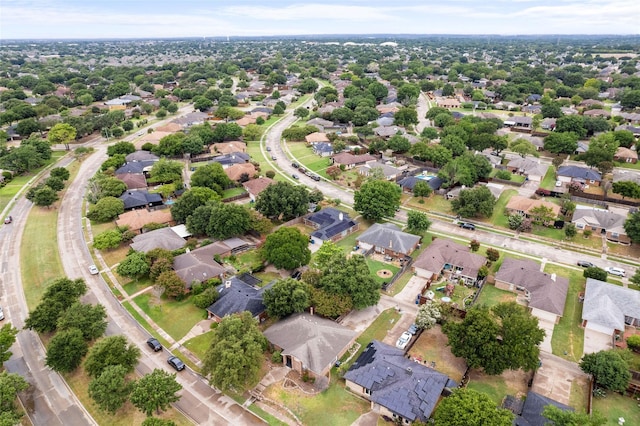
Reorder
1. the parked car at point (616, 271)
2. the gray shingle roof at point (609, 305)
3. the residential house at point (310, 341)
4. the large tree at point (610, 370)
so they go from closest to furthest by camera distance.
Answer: the large tree at point (610, 370)
the residential house at point (310, 341)
the gray shingle roof at point (609, 305)
the parked car at point (616, 271)

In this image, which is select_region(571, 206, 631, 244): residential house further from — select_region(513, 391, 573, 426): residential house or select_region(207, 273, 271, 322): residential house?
select_region(207, 273, 271, 322): residential house

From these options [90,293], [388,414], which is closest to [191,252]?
[90,293]

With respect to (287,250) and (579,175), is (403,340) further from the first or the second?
(579,175)

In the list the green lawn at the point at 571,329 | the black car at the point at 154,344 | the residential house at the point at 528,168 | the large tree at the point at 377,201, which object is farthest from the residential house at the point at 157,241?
the residential house at the point at 528,168

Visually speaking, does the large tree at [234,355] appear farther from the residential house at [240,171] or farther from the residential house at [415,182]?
the residential house at [415,182]

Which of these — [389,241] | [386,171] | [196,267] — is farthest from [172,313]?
[386,171]

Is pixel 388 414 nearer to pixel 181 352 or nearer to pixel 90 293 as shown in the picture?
pixel 181 352

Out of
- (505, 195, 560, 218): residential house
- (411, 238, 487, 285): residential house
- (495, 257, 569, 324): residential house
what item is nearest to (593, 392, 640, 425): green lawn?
(495, 257, 569, 324): residential house

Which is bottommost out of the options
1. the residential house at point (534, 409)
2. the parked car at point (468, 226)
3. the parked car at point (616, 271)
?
the residential house at point (534, 409)
